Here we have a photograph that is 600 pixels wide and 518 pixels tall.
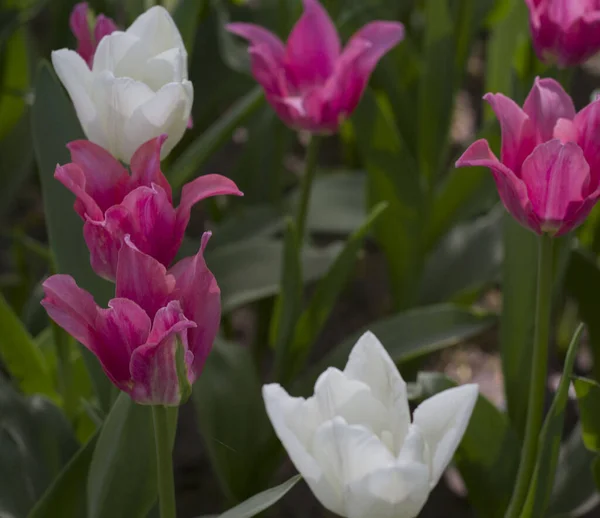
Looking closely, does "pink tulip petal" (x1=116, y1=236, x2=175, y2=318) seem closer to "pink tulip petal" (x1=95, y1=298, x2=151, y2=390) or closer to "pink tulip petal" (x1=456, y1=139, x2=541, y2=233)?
"pink tulip petal" (x1=95, y1=298, x2=151, y2=390)

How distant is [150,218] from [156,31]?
21 cm

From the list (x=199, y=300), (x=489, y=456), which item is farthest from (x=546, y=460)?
(x=199, y=300)

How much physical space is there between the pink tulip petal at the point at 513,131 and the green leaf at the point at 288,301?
0.28 m

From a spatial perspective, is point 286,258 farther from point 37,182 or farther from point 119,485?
point 37,182

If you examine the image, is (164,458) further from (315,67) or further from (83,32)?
(315,67)

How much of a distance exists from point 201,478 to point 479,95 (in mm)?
1095

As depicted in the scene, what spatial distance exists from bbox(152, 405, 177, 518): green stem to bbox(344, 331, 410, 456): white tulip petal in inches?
4.4

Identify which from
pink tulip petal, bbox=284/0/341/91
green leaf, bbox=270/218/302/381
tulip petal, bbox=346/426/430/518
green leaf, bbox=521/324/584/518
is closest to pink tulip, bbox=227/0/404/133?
pink tulip petal, bbox=284/0/341/91

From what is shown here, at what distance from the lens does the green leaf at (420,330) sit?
1048 mm

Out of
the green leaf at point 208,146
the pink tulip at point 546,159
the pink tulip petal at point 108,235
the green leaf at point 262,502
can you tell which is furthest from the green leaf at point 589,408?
the green leaf at point 208,146

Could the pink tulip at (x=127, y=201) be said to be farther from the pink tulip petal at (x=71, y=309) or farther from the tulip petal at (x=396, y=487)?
the tulip petal at (x=396, y=487)

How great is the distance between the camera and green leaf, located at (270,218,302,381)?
0.98m

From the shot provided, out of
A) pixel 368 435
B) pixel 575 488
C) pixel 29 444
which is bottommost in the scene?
pixel 575 488

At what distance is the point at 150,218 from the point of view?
595 mm
